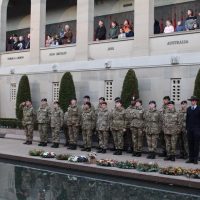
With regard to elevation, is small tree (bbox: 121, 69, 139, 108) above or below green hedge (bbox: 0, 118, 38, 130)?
above

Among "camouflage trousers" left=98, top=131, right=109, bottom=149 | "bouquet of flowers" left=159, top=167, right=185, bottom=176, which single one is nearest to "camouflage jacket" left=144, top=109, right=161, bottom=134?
"camouflage trousers" left=98, top=131, right=109, bottom=149

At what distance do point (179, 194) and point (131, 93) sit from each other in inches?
277

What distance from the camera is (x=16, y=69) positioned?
22.4 metres

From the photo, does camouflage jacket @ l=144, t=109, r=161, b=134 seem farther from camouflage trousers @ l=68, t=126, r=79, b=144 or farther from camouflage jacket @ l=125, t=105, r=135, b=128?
camouflage trousers @ l=68, t=126, r=79, b=144

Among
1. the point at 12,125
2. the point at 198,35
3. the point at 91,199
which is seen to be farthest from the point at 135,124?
the point at 12,125

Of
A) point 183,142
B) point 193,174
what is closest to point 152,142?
point 183,142

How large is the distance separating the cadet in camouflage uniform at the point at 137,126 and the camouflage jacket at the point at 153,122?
0.99ft

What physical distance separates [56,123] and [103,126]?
6.97ft

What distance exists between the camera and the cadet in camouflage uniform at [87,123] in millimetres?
15664

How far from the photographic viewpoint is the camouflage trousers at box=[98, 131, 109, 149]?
50.3ft

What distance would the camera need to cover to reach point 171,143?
1373cm

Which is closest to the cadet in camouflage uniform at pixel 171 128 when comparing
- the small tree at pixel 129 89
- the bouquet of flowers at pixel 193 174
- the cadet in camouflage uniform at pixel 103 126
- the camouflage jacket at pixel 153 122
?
the camouflage jacket at pixel 153 122

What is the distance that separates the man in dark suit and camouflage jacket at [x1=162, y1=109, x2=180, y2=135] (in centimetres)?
52

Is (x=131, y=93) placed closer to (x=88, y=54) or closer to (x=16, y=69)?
(x=88, y=54)
